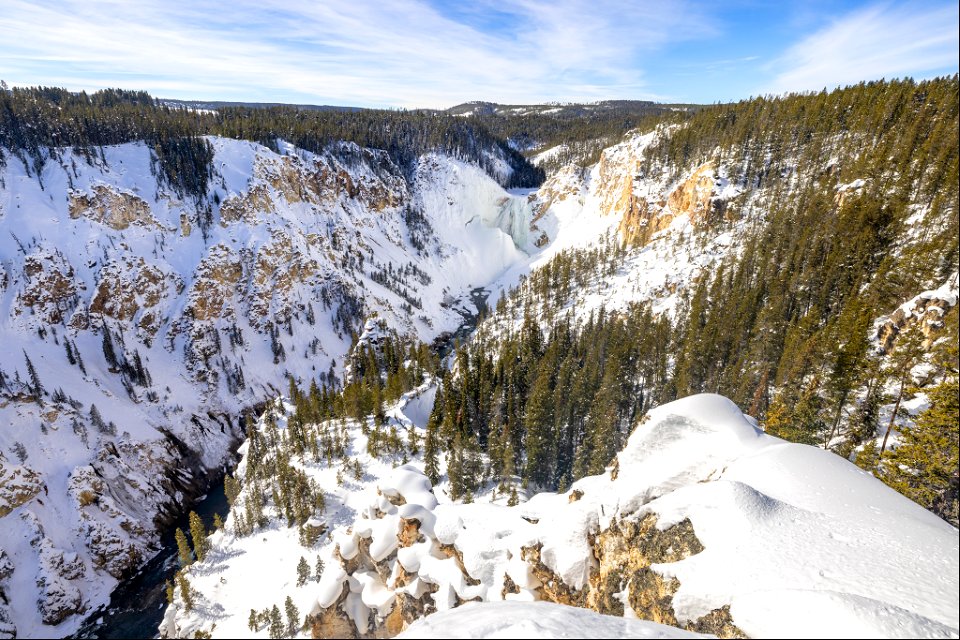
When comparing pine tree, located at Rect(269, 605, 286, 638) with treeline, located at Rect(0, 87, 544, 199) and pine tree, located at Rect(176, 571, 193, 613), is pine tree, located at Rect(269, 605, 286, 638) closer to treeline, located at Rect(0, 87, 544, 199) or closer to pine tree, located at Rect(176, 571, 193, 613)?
pine tree, located at Rect(176, 571, 193, 613)

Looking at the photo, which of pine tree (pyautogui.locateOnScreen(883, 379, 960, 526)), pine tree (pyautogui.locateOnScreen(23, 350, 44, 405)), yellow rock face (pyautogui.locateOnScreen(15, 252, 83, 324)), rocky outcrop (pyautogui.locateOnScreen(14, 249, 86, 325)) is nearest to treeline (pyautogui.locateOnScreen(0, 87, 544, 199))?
rocky outcrop (pyautogui.locateOnScreen(14, 249, 86, 325))

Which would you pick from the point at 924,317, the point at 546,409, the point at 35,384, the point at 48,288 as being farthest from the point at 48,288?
the point at 924,317

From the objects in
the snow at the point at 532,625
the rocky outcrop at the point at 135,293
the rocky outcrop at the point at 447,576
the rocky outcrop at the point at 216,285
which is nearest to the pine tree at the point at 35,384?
the rocky outcrop at the point at 135,293

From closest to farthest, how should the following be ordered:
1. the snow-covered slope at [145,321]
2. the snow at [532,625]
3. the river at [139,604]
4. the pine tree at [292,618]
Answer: the snow at [532,625], the pine tree at [292,618], the river at [139,604], the snow-covered slope at [145,321]

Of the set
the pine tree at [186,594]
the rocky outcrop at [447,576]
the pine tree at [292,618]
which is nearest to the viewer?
the rocky outcrop at [447,576]

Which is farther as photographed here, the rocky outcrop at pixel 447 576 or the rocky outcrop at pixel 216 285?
the rocky outcrop at pixel 216 285

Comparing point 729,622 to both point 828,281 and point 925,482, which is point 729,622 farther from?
point 828,281

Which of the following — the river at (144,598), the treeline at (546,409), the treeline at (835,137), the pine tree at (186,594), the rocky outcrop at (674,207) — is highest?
the treeline at (835,137)

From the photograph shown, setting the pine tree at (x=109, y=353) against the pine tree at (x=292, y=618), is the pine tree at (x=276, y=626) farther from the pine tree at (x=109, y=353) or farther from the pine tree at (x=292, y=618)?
the pine tree at (x=109, y=353)

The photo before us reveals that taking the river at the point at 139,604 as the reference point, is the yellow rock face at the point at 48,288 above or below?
above
